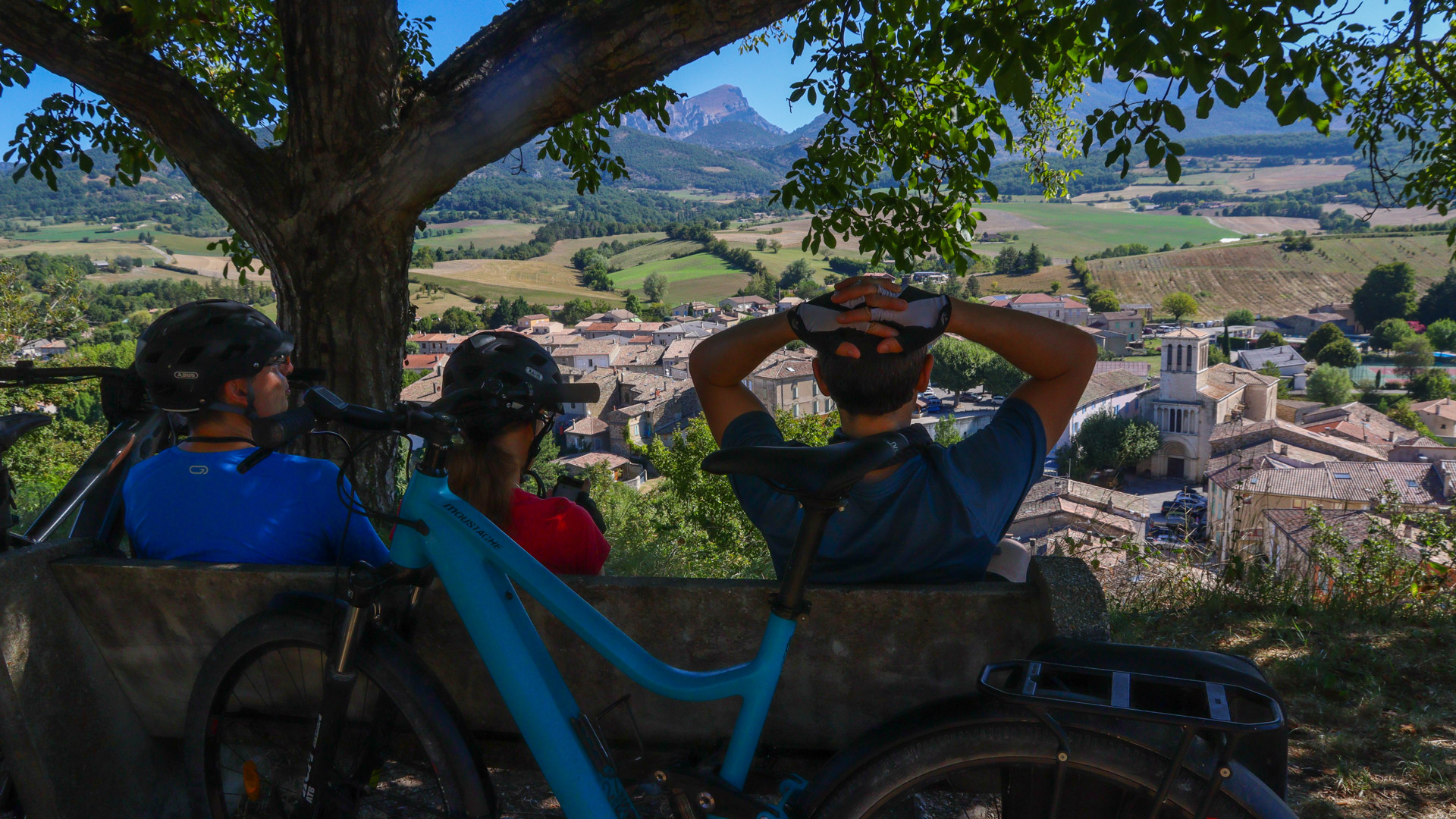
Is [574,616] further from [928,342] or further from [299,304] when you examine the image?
[299,304]

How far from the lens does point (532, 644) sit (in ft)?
5.69

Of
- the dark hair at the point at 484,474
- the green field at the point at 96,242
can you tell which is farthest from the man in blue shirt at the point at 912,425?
the green field at the point at 96,242

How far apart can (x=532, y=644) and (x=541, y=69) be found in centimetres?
221

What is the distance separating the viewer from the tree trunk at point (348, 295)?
11.3 ft

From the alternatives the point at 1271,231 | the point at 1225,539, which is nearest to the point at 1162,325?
the point at 1271,231

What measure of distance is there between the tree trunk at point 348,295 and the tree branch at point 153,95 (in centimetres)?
27

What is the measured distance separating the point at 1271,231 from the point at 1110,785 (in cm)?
18397

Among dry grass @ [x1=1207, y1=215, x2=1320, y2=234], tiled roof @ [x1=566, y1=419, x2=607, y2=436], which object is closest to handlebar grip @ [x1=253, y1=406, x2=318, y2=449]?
tiled roof @ [x1=566, y1=419, x2=607, y2=436]

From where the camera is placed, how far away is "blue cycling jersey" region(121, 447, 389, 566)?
6.79 ft

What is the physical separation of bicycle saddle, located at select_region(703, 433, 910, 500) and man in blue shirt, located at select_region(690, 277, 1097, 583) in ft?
1.02

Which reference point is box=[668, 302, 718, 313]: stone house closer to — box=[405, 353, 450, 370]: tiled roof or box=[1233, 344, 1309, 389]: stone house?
box=[405, 353, 450, 370]: tiled roof

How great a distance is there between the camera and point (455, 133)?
3.29 metres

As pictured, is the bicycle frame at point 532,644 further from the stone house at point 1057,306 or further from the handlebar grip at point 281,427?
the stone house at point 1057,306

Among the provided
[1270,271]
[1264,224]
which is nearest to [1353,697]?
[1270,271]
